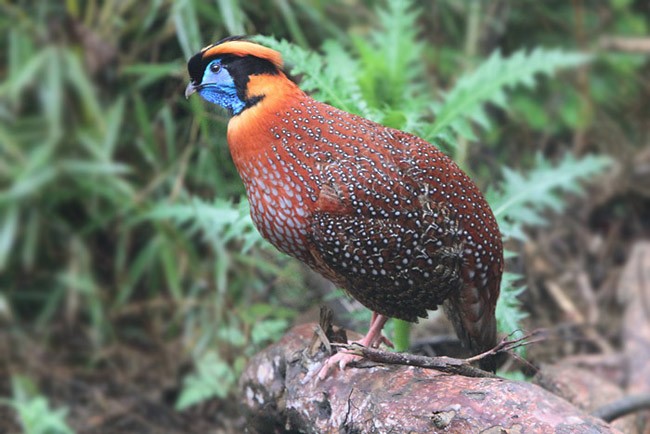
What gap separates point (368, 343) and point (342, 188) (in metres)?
0.63

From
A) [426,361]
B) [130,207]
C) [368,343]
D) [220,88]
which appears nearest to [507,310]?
[368,343]

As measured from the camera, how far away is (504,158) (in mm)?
5871

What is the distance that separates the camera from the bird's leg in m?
2.61

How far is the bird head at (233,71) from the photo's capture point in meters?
2.43

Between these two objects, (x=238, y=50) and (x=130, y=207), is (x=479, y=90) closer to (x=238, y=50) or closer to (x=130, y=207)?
(x=238, y=50)

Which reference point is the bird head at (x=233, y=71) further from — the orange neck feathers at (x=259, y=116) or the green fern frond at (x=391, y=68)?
the green fern frond at (x=391, y=68)

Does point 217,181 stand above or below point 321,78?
below

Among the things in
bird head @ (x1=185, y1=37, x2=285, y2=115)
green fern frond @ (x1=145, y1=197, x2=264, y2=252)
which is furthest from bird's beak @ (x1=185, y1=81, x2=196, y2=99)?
green fern frond @ (x1=145, y1=197, x2=264, y2=252)

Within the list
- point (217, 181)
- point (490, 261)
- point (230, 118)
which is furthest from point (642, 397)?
A: point (217, 181)

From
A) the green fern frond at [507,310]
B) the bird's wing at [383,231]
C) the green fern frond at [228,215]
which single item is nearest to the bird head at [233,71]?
the bird's wing at [383,231]

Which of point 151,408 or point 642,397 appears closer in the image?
point 642,397

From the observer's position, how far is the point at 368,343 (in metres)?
2.80

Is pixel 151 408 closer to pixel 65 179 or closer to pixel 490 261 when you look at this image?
pixel 65 179

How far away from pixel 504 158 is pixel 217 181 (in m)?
2.15
